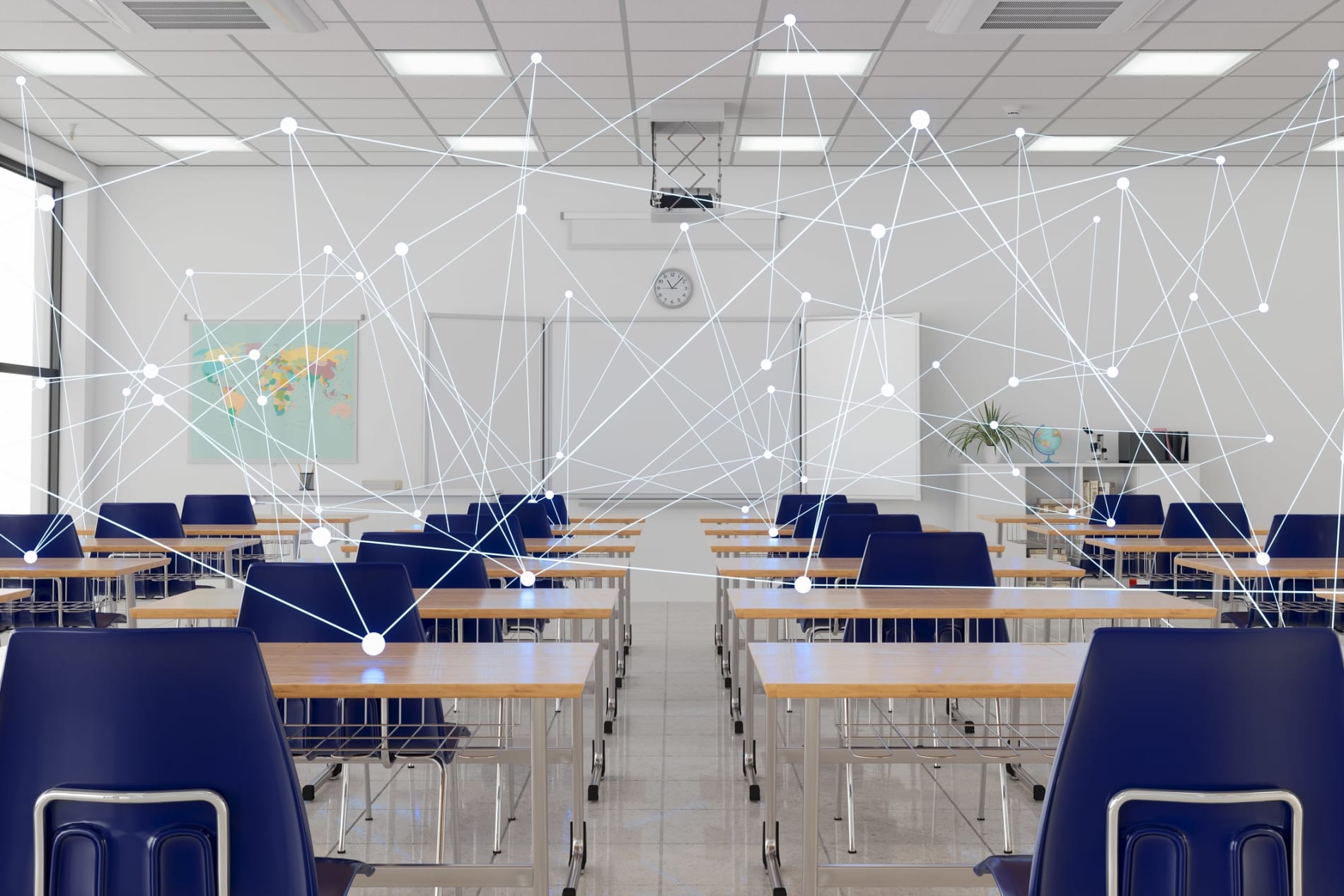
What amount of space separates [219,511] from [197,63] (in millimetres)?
2491

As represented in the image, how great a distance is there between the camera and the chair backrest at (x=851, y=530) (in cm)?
411

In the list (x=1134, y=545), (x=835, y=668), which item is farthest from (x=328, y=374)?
(x=835, y=668)

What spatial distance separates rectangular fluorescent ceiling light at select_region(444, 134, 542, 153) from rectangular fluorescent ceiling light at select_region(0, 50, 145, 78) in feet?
6.57

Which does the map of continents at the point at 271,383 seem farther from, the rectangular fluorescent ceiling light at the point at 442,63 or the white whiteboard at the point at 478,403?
the rectangular fluorescent ceiling light at the point at 442,63

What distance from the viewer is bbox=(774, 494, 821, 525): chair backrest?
5949 mm

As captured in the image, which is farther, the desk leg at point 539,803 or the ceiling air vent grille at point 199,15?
the ceiling air vent grille at point 199,15

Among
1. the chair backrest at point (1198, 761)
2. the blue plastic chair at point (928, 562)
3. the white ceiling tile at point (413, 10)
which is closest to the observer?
the chair backrest at point (1198, 761)

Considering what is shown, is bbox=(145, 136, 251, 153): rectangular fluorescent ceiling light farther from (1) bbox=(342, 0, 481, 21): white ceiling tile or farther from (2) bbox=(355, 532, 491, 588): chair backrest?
(2) bbox=(355, 532, 491, 588): chair backrest

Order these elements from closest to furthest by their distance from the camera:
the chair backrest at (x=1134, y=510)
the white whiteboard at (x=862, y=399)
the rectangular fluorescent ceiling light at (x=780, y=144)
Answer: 1. the chair backrest at (x=1134, y=510)
2. the rectangular fluorescent ceiling light at (x=780, y=144)
3. the white whiteboard at (x=862, y=399)

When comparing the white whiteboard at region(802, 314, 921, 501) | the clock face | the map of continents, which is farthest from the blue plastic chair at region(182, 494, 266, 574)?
the white whiteboard at region(802, 314, 921, 501)

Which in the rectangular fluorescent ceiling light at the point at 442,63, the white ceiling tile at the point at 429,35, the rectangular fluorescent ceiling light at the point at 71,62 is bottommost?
the white ceiling tile at the point at 429,35

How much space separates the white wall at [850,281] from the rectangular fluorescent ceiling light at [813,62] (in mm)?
1950

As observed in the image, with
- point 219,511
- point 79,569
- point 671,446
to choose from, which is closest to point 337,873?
point 79,569
